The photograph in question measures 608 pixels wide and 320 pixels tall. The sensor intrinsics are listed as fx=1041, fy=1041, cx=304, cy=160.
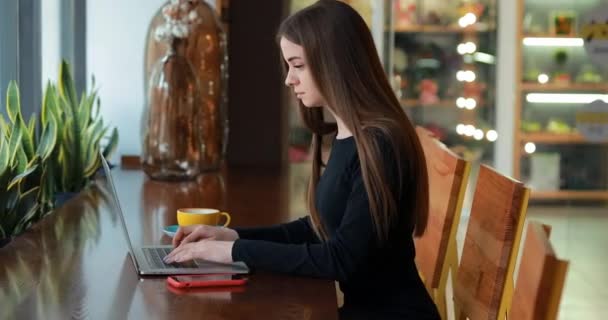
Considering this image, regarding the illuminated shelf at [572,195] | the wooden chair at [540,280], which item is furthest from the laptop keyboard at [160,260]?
the illuminated shelf at [572,195]

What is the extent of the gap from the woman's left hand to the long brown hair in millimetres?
278

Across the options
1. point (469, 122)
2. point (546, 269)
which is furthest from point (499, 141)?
point (546, 269)

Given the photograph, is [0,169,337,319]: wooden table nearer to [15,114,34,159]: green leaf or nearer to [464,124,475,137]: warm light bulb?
[15,114,34,159]: green leaf

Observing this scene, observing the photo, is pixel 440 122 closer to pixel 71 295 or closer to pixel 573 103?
pixel 573 103

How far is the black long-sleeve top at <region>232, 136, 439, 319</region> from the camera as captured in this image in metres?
1.73

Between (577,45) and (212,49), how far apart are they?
3.58 meters

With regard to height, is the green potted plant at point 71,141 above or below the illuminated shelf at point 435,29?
below

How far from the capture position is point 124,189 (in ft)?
9.46

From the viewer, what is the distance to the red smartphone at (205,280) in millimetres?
1643

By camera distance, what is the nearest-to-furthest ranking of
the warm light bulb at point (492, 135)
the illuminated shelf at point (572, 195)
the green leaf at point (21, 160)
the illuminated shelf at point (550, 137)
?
1. the green leaf at point (21, 160)
2. the illuminated shelf at point (572, 195)
3. the illuminated shelf at point (550, 137)
4. the warm light bulb at point (492, 135)

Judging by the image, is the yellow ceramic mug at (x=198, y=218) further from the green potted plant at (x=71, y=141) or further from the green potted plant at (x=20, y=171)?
the green potted plant at (x=71, y=141)

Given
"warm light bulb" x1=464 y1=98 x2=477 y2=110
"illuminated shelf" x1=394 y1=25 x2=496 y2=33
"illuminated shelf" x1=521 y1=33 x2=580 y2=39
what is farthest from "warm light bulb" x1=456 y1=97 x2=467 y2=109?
"illuminated shelf" x1=521 y1=33 x2=580 y2=39

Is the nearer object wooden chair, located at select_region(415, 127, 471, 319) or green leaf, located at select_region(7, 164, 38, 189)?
green leaf, located at select_region(7, 164, 38, 189)

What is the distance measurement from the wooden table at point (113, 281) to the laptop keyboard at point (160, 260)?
0.04 m
